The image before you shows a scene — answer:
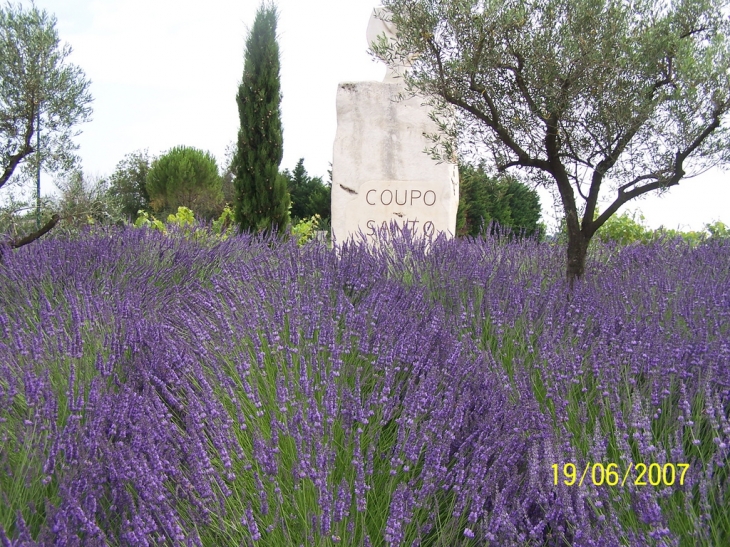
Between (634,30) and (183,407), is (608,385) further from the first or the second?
(634,30)

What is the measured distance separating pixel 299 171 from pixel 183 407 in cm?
1511

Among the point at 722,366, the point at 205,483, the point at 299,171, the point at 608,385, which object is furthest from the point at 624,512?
the point at 299,171

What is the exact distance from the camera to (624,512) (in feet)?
5.65

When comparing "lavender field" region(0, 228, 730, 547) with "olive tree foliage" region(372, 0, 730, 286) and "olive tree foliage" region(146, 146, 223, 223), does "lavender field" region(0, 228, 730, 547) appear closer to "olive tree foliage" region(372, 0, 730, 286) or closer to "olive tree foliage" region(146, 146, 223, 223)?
"olive tree foliage" region(372, 0, 730, 286)

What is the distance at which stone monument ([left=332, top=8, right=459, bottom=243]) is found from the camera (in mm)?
7230

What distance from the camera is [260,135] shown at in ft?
33.2

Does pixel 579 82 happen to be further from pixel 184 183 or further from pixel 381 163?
pixel 184 183

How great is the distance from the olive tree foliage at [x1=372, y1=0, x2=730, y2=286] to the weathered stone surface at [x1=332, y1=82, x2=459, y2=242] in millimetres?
2489

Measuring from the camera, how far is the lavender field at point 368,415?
1624 millimetres

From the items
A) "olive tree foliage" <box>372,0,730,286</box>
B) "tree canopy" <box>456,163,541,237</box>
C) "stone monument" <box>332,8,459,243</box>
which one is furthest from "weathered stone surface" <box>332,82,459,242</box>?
"olive tree foliage" <box>372,0,730,286</box>
